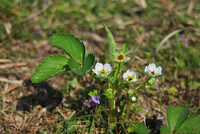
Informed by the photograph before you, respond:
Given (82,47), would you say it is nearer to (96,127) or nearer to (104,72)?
(104,72)

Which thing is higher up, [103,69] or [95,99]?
[103,69]

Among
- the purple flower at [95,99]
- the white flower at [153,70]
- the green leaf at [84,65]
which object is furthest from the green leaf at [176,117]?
the green leaf at [84,65]

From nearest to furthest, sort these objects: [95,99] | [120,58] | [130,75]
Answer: [120,58]
[130,75]
[95,99]

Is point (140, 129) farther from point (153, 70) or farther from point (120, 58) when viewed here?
point (120, 58)

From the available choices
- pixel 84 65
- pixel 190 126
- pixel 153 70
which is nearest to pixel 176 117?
pixel 190 126

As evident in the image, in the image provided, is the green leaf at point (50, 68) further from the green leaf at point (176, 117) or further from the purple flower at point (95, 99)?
the green leaf at point (176, 117)

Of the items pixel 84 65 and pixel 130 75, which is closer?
pixel 84 65

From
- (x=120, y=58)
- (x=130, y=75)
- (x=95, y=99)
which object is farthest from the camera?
(x=95, y=99)
